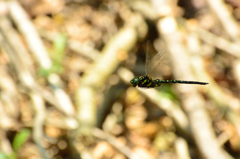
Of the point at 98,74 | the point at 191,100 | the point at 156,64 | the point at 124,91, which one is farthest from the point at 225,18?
the point at 156,64

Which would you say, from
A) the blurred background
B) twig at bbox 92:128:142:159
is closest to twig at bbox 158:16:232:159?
the blurred background

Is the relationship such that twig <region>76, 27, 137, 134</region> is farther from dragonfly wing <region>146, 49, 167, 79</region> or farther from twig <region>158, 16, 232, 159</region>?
dragonfly wing <region>146, 49, 167, 79</region>

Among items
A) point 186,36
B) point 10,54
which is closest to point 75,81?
point 10,54

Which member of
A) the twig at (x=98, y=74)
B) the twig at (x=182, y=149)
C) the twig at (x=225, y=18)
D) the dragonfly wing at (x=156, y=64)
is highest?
the dragonfly wing at (x=156, y=64)

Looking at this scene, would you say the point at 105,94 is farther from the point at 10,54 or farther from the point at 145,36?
the point at 10,54

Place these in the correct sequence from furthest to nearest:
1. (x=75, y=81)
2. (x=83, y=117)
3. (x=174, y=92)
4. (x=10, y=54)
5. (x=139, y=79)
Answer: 1. (x=75, y=81)
2. (x=10, y=54)
3. (x=174, y=92)
4. (x=83, y=117)
5. (x=139, y=79)

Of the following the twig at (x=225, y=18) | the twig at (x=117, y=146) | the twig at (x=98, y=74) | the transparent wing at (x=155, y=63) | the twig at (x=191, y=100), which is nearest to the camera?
the transparent wing at (x=155, y=63)

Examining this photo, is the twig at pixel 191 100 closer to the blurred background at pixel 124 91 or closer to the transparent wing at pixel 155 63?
the blurred background at pixel 124 91

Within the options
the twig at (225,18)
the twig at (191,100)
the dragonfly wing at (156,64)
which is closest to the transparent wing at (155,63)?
the dragonfly wing at (156,64)
